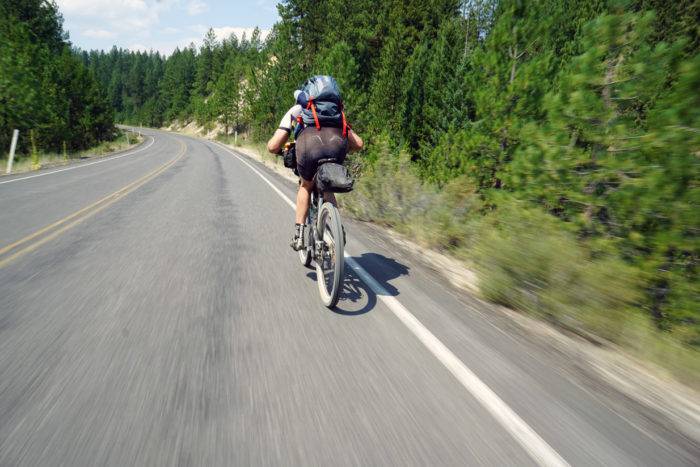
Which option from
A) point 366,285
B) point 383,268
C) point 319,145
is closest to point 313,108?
point 319,145

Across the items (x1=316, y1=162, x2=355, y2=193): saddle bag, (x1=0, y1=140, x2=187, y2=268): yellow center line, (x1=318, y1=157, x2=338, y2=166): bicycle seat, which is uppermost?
(x1=318, y1=157, x2=338, y2=166): bicycle seat

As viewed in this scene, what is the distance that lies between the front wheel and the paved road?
0.22 meters

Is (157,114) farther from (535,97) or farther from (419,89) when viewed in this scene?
(535,97)

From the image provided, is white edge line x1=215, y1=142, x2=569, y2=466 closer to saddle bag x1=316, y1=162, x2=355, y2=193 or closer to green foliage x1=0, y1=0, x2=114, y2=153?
saddle bag x1=316, y1=162, x2=355, y2=193

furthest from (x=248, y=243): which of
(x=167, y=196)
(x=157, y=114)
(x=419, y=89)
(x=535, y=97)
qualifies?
(x=157, y=114)

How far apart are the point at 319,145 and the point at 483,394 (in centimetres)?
282

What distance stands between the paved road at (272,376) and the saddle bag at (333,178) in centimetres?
120

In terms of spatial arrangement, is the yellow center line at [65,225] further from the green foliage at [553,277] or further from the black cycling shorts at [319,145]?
the green foliage at [553,277]

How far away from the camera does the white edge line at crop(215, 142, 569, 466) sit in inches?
85.9

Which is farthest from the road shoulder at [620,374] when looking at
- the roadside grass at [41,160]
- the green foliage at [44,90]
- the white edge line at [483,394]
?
the green foliage at [44,90]

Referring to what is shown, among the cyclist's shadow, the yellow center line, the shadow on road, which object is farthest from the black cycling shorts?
the yellow center line

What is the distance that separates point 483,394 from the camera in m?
2.70

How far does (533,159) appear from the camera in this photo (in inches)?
252

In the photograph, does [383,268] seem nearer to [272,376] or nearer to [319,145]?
[319,145]
